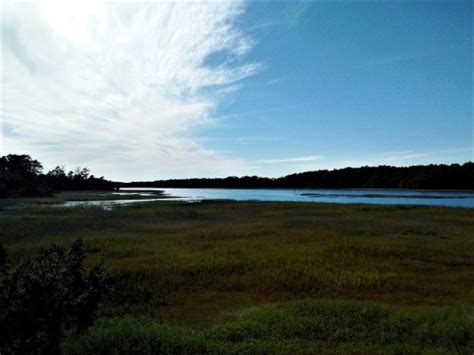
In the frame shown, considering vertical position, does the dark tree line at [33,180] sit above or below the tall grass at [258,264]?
above

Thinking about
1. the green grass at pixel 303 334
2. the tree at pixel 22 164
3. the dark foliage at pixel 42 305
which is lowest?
the green grass at pixel 303 334

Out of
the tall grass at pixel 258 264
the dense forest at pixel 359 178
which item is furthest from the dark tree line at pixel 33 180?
the tall grass at pixel 258 264

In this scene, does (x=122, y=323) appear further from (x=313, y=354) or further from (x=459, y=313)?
(x=459, y=313)

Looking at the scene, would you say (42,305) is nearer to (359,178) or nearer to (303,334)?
(303,334)

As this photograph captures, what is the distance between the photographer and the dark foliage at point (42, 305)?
7.24 metres

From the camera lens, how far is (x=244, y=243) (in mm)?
23891

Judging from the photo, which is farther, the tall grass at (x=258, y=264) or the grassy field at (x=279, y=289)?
the tall grass at (x=258, y=264)

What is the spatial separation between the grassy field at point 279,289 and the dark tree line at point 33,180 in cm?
7160

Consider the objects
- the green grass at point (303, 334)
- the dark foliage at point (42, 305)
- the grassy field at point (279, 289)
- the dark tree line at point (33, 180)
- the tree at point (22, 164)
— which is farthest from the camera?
the tree at point (22, 164)

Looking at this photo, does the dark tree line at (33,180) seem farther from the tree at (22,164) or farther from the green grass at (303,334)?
the green grass at (303,334)

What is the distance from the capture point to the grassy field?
29.0 ft

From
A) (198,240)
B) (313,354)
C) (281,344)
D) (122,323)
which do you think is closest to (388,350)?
(313,354)

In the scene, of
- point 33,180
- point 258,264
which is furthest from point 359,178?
point 258,264

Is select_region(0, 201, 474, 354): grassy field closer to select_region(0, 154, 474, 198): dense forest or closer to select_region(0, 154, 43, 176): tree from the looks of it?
select_region(0, 154, 474, 198): dense forest
